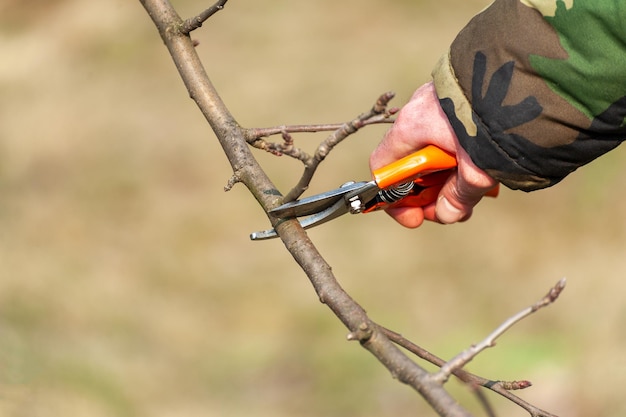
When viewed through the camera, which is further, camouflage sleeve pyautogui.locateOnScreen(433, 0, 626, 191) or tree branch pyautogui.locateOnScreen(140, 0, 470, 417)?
camouflage sleeve pyautogui.locateOnScreen(433, 0, 626, 191)

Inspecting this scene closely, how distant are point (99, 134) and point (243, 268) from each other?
4.63ft

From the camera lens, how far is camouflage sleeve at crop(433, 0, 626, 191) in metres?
1.45

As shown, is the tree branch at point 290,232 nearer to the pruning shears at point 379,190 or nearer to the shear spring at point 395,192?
the pruning shears at point 379,190

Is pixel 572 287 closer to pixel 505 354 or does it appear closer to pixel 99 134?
pixel 505 354

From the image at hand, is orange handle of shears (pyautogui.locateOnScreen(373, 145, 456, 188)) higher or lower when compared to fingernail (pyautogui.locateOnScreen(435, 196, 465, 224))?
higher

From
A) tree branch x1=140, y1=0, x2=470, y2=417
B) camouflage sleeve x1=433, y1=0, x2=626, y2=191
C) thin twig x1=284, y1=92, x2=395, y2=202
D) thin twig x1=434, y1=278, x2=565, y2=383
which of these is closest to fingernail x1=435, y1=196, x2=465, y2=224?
camouflage sleeve x1=433, y1=0, x2=626, y2=191

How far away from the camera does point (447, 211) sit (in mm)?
1811

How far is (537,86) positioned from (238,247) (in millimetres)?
3181

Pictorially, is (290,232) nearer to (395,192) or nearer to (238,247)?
(395,192)

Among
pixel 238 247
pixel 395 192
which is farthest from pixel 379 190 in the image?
pixel 238 247

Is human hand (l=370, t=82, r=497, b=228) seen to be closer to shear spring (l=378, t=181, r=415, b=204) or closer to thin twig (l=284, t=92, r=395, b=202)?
shear spring (l=378, t=181, r=415, b=204)

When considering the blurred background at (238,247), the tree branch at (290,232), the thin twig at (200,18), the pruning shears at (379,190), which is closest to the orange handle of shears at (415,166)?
the pruning shears at (379,190)

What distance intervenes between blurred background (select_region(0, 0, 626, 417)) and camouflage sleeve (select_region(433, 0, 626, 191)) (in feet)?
7.93

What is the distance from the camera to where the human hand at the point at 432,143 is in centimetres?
165
